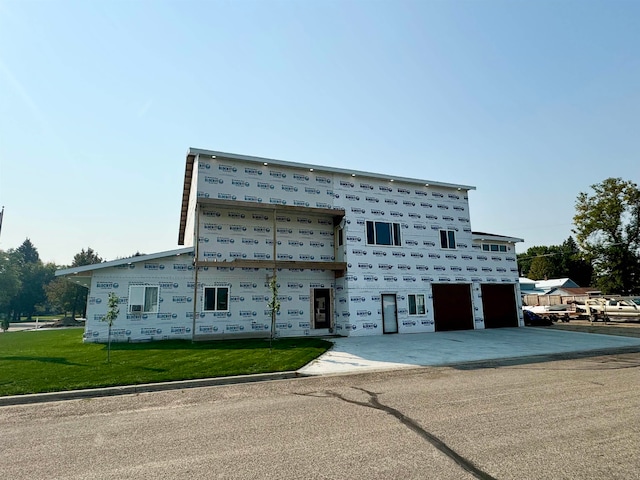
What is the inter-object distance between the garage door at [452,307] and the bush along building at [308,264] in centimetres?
6

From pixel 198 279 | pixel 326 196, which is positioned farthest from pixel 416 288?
pixel 198 279

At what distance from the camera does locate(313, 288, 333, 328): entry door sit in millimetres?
20516

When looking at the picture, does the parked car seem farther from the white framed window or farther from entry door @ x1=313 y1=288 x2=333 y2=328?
entry door @ x1=313 y1=288 x2=333 y2=328

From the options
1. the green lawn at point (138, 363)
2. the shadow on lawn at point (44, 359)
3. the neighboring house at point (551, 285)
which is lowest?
the green lawn at point (138, 363)

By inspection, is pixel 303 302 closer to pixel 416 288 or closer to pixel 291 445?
pixel 416 288

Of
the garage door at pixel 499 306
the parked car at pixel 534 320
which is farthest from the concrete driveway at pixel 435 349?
the parked car at pixel 534 320

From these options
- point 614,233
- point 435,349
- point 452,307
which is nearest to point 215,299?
point 435,349

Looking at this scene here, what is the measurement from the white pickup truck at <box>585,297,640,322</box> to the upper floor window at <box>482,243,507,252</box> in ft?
42.1

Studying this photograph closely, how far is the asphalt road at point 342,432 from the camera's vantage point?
161 inches

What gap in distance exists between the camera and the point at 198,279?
1844 centimetres

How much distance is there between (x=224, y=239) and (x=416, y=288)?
37.7 feet

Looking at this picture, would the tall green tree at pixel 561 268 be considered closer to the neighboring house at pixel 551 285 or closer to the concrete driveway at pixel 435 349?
the neighboring house at pixel 551 285

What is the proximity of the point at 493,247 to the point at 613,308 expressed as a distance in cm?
1460

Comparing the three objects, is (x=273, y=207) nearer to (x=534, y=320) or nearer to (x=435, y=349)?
(x=435, y=349)
